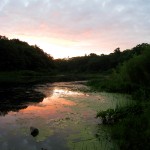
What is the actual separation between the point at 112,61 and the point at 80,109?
303ft

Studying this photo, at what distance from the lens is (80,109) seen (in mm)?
17000

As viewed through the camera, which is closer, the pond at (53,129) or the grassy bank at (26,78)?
the pond at (53,129)

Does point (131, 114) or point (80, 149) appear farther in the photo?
point (131, 114)

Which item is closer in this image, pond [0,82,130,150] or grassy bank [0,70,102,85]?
pond [0,82,130,150]

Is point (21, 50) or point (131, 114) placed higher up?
point (21, 50)

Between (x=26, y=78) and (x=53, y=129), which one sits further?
(x=26, y=78)

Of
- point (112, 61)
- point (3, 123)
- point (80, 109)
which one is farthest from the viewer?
point (112, 61)

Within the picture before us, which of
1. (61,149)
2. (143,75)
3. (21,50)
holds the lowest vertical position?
(61,149)

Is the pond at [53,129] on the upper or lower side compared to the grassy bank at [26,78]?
lower

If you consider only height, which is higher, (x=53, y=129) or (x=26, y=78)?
(x=26, y=78)

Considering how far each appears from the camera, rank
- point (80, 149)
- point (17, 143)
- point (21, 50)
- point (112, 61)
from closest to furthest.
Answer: point (80, 149) → point (17, 143) → point (21, 50) → point (112, 61)

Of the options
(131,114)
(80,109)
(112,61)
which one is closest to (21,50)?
(112,61)

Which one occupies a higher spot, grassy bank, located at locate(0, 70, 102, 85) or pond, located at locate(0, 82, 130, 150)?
grassy bank, located at locate(0, 70, 102, 85)

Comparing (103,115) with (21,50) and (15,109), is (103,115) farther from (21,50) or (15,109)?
(21,50)
